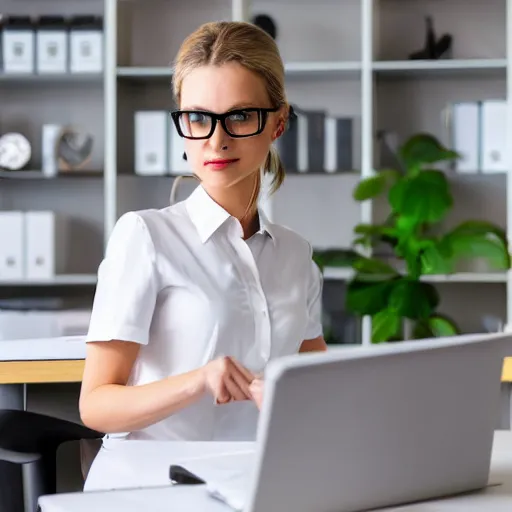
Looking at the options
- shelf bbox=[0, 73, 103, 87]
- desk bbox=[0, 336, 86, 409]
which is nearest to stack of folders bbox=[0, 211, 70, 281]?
shelf bbox=[0, 73, 103, 87]

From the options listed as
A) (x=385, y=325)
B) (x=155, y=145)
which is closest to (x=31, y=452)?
(x=385, y=325)

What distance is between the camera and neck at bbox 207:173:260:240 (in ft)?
5.12

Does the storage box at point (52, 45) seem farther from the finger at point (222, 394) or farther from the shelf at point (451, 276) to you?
the finger at point (222, 394)

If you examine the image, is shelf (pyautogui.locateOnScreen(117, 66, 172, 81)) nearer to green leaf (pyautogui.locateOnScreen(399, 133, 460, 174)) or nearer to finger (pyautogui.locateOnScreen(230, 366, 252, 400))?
green leaf (pyautogui.locateOnScreen(399, 133, 460, 174))

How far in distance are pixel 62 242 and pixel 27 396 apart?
256 centimetres

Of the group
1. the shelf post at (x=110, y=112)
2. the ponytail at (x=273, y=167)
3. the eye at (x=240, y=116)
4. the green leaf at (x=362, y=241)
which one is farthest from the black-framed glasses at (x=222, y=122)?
the shelf post at (x=110, y=112)

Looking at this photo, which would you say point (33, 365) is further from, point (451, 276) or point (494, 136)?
point (494, 136)

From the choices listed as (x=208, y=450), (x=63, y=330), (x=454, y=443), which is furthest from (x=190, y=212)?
(x=63, y=330)

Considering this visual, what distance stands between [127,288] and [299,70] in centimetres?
309

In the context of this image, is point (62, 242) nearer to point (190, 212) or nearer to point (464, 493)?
point (190, 212)

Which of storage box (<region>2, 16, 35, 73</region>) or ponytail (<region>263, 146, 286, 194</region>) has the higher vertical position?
storage box (<region>2, 16, 35, 73</region>)

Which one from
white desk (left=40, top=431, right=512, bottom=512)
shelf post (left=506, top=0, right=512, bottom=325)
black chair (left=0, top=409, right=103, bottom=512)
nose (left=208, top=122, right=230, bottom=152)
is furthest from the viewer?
shelf post (left=506, top=0, right=512, bottom=325)

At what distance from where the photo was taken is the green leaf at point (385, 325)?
396 centimetres

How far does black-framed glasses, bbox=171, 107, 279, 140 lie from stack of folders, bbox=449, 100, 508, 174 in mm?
2984
